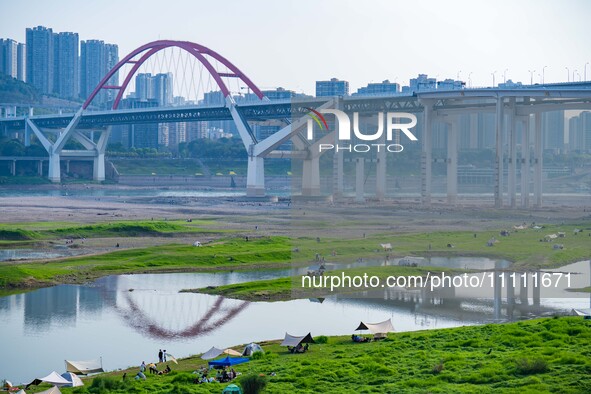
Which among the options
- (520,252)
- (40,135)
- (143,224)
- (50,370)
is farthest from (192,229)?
(40,135)

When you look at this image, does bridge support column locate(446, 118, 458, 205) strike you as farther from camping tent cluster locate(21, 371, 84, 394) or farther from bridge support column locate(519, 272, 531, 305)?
camping tent cluster locate(21, 371, 84, 394)

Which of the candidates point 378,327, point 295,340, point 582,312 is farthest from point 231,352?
point 582,312

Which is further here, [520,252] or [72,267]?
[520,252]

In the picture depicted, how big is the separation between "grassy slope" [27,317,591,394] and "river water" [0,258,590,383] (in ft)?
8.94

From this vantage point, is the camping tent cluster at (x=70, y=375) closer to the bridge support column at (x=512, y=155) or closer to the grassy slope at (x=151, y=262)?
the grassy slope at (x=151, y=262)

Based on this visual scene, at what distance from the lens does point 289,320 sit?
110ft

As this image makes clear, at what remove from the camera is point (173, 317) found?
113ft

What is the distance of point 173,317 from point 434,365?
40.3 feet

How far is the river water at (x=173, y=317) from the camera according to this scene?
94.8 feet

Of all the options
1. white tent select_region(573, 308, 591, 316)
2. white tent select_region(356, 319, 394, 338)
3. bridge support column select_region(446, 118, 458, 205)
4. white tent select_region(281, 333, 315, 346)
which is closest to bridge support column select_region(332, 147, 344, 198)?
bridge support column select_region(446, 118, 458, 205)

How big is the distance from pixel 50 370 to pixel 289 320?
9343 mm

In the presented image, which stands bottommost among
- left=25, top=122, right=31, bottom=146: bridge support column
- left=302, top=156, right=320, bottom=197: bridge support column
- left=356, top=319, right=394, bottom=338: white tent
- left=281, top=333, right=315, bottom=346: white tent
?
left=281, top=333, right=315, bottom=346: white tent

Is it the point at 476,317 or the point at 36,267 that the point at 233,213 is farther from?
the point at 476,317

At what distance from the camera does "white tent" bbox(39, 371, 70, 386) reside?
24.1m
